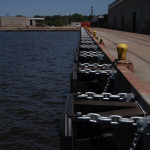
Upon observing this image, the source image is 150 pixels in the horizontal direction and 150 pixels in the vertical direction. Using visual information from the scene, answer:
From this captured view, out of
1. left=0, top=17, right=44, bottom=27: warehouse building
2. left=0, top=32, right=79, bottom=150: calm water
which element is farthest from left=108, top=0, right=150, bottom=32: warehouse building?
left=0, top=17, right=44, bottom=27: warehouse building

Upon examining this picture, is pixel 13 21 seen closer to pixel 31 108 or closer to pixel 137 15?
pixel 137 15

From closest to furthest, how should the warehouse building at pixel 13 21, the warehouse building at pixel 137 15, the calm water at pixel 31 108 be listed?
the calm water at pixel 31 108 < the warehouse building at pixel 137 15 < the warehouse building at pixel 13 21

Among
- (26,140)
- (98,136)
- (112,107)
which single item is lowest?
(26,140)

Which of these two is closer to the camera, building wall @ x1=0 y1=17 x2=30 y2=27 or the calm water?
the calm water

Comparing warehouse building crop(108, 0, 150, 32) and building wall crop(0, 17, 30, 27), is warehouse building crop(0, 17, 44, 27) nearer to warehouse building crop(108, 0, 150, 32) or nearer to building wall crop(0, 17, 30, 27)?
building wall crop(0, 17, 30, 27)

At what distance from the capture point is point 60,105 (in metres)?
11.3

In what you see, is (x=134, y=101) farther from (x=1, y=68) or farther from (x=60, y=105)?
(x=1, y=68)

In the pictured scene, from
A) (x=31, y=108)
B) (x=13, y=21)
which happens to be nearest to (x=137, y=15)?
(x=31, y=108)

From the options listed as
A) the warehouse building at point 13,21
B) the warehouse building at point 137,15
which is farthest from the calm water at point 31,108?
the warehouse building at point 13,21

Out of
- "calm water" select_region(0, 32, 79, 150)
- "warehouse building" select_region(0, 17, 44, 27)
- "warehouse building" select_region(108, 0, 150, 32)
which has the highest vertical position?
"warehouse building" select_region(0, 17, 44, 27)

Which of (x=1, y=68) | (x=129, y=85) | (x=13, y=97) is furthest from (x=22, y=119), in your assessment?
(x=1, y=68)

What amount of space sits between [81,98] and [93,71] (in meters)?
2.33

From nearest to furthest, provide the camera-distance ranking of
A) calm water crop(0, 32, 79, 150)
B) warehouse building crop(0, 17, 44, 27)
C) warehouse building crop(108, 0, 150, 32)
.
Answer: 1. calm water crop(0, 32, 79, 150)
2. warehouse building crop(108, 0, 150, 32)
3. warehouse building crop(0, 17, 44, 27)

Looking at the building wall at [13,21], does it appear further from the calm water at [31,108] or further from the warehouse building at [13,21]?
the calm water at [31,108]
